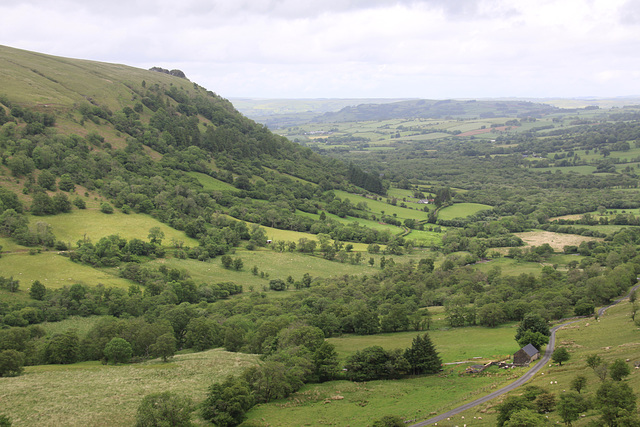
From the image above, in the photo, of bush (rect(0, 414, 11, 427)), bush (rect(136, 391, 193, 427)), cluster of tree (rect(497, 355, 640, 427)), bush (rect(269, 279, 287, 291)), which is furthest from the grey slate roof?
bush (rect(269, 279, 287, 291))

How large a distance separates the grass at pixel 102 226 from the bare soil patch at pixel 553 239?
342 feet

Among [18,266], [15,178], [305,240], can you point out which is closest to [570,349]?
[305,240]

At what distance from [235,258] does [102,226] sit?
116 feet

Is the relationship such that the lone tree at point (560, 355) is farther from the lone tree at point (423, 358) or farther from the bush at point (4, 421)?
the bush at point (4, 421)

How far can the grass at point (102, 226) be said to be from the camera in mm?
109812

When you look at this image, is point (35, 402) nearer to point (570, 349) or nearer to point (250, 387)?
point (250, 387)

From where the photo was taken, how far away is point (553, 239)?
467 ft

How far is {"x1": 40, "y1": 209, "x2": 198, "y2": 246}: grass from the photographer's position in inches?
4323

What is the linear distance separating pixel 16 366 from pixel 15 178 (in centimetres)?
8338

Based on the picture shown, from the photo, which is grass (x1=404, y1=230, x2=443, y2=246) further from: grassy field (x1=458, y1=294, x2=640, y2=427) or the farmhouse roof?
the farmhouse roof

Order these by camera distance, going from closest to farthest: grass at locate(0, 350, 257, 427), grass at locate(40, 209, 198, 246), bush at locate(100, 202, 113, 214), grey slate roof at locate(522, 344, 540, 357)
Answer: grass at locate(0, 350, 257, 427) → grey slate roof at locate(522, 344, 540, 357) → grass at locate(40, 209, 198, 246) → bush at locate(100, 202, 113, 214)

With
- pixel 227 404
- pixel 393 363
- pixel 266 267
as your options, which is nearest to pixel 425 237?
pixel 266 267

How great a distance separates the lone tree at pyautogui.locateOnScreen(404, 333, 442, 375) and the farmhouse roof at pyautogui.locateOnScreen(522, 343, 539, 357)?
10.9 meters

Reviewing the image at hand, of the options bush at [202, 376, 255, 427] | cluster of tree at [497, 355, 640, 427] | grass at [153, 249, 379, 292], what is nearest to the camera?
cluster of tree at [497, 355, 640, 427]
